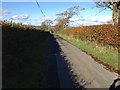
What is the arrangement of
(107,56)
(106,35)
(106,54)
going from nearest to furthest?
(107,56)
(106,54)
(106,35)

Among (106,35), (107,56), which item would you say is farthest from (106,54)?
(106,35)

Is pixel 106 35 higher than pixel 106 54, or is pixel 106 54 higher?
pixel 106 35

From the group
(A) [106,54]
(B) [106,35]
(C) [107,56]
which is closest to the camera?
(C) [107,56]

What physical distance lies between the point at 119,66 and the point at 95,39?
53.8 feet

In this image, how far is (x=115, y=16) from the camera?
39.4m

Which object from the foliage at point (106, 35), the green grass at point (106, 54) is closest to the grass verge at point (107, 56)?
the green grass at point (106, 54)

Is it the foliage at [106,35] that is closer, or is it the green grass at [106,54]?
the green grass at [106,54]

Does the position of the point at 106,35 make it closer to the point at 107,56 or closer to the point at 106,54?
the point at 106,54

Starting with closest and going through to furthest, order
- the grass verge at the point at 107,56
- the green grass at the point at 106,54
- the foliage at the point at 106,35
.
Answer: the grass verge at the point at 107,56
the green grass at the point at 106,54
the foliage at the point at 106,35

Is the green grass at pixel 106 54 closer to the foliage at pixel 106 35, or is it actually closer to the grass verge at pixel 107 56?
the grass verge at pixel 107 56

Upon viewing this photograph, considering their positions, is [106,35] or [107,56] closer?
[107,56]

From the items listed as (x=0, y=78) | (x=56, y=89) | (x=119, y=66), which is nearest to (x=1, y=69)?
(x=0, y=78)

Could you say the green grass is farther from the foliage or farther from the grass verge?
the foliage

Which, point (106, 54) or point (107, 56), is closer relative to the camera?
point (107, 56)
